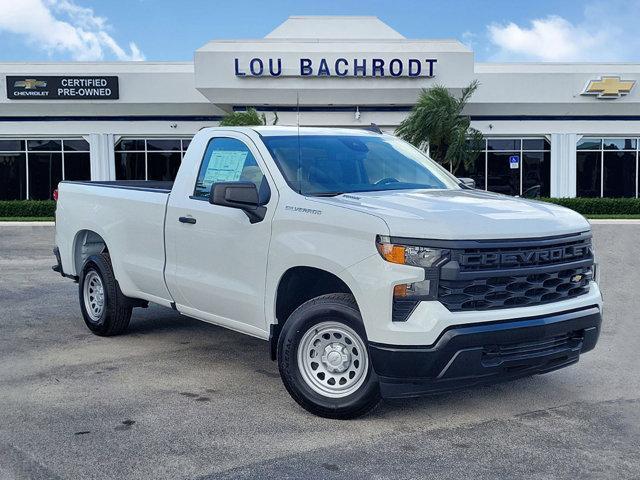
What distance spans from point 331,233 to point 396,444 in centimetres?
142

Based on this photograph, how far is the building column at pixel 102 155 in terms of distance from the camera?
3456cm

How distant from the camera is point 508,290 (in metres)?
4.97

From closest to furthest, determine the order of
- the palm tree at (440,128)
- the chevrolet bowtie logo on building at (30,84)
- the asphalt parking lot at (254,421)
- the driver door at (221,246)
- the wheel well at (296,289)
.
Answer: the asphalt parking lot at (254,421), the wheel well at (296,289), the driver door at (221,246), the palm tree at (440,128), the chevrolet bowtie logo on building at (30,84)

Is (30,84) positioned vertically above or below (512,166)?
above

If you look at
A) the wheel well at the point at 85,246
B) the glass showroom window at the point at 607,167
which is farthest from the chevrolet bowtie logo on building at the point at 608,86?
the wheel well at the point at 85,246

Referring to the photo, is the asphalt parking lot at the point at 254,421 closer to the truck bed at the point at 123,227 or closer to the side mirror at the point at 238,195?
the truck bed at the point at 123,227

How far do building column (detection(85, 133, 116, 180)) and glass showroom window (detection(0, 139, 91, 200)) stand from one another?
0.50 m

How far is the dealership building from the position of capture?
31859 mm

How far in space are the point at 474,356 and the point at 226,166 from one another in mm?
2789

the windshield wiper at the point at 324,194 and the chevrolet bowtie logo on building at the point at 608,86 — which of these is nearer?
the windshield wiper at the point at 324,194

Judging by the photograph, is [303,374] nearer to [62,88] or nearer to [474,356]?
[474,356]

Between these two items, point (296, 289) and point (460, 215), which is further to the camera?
point (296, 289)

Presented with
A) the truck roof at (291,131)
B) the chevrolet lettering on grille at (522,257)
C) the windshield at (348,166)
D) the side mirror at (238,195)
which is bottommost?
the chevrolet lettering on grille at (522,257)

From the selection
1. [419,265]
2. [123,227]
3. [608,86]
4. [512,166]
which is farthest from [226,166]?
[608,86]
